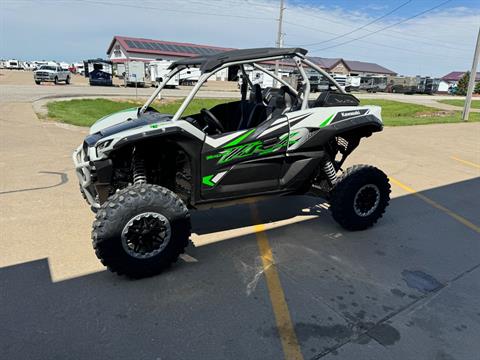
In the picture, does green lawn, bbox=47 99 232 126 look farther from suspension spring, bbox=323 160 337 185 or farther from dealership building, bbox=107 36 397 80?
dealership building, bbox=107 36 397 80

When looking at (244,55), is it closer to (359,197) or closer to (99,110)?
(359,197)

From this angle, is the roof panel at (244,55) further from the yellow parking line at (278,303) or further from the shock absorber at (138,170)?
the yellow parking line at (278,303)

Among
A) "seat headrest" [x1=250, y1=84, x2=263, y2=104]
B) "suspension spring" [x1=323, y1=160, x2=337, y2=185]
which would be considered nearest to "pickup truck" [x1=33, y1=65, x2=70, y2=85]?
"seat headrest" [x1=250, y1=84, x2=263, y2=104]

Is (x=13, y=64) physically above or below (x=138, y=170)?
above

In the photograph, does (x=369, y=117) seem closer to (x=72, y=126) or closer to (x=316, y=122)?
(x=316, y=122)

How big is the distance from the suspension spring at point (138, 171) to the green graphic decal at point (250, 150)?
64cm

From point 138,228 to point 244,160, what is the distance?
4.08 ft

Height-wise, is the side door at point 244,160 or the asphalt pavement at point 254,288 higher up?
the side door at point 244,160

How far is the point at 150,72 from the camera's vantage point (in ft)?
135

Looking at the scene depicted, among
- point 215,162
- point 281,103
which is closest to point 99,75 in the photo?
point 281,103

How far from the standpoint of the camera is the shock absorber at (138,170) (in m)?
3.60

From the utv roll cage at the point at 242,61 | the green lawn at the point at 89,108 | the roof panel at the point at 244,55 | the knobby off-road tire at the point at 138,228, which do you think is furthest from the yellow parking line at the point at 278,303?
the green lawn at the point at 89,108

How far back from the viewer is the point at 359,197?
4633mm

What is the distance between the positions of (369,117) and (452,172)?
4.76m
